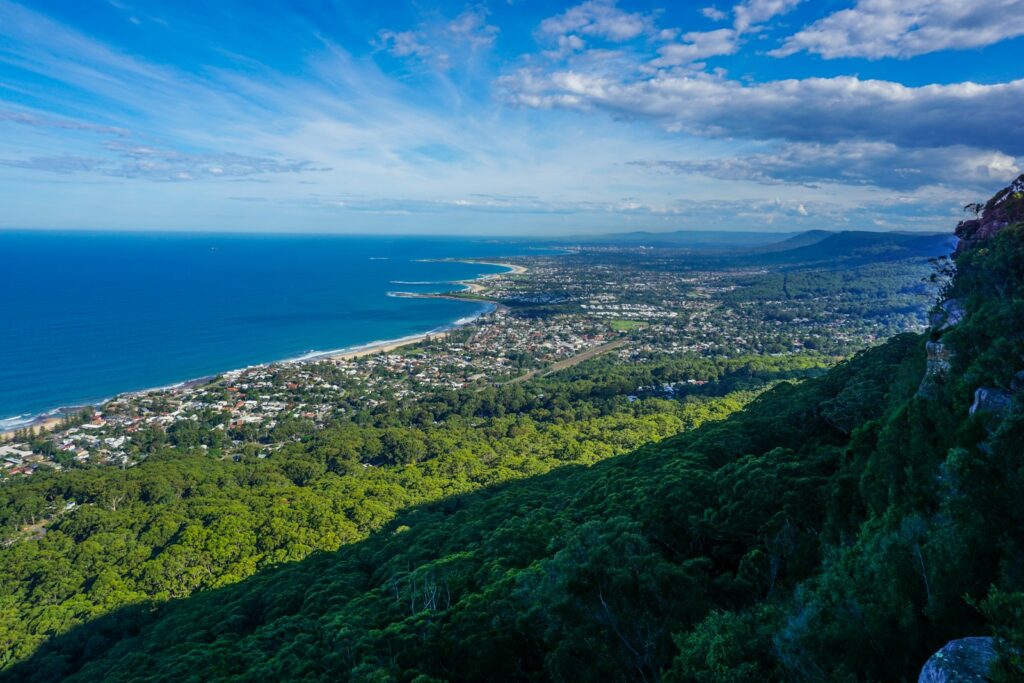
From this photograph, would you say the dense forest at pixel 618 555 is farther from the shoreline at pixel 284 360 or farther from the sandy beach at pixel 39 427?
the shoreline at pixel 284 360

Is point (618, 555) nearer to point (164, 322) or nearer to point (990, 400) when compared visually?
point (990, 400)

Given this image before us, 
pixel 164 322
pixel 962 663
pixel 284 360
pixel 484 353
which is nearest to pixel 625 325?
pixel 484 353

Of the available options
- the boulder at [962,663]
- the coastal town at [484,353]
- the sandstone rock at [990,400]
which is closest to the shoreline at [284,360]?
the coastal town at [484,353]

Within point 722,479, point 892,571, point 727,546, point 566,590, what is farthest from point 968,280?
point 566,590

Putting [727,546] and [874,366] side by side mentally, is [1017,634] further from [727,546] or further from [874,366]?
[874,366]

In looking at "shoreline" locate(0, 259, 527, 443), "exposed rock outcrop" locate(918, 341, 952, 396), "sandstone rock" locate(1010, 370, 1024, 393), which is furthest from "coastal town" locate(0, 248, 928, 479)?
"sandstone rock" locate(1010, 370, 1024, 393)

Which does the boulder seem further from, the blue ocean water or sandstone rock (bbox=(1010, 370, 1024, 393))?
the blue ocean water
